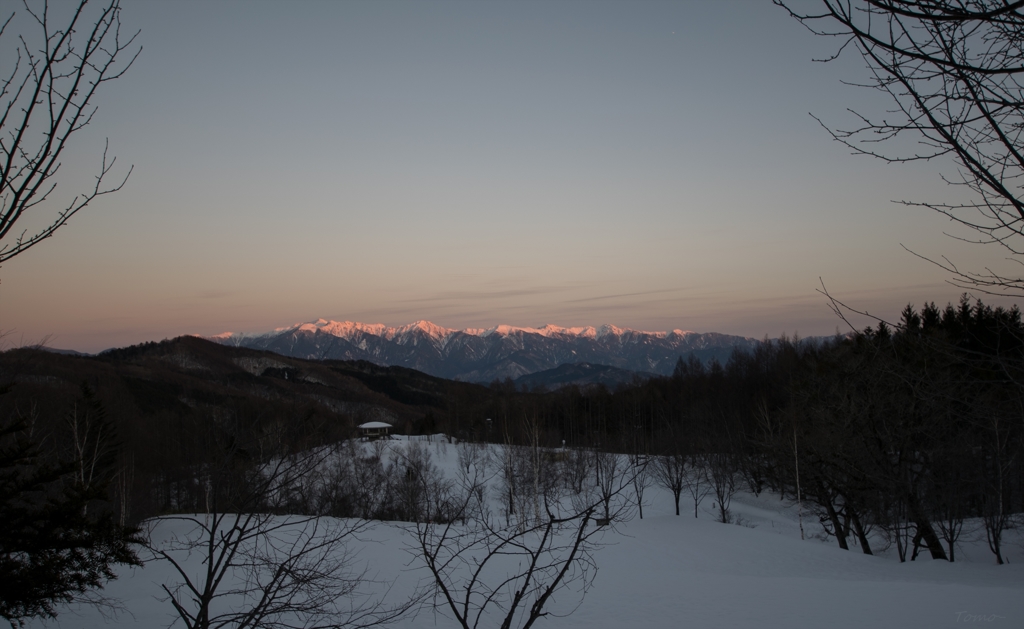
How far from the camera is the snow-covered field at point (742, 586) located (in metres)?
12.9

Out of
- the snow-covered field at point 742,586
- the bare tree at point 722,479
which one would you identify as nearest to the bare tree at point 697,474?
the bare tree at point 722,479

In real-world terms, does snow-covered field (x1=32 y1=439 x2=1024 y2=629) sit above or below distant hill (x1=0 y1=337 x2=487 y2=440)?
below

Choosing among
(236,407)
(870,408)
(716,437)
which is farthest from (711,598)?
(716,437)

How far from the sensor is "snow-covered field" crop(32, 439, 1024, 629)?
12891 mm

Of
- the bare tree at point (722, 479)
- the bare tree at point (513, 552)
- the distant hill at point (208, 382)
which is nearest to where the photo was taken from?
the bare tree at point (513, 552)

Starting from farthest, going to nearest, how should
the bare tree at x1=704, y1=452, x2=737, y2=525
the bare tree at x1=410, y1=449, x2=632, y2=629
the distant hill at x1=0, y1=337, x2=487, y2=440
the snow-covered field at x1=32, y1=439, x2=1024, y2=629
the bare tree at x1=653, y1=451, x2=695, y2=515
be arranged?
the distant hill at x1=0, y1=337, x2=487, y2=440
the bare tree at x1=653, y1=451, x2=695, y2=515
the bare tree at x1=704, y1=452, x2=737, y2=525
the snow-covered field at x1=32, y1=439, x2=1024, y2=629
the bare tree at x1=410, y1=449, x2=632, y2=629

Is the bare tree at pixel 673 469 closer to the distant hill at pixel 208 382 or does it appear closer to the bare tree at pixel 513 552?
the bare tree at pixel 513 552

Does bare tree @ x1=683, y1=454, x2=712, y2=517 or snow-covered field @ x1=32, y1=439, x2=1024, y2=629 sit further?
bare tree @ x1=683, y1=454, x2=712, y2=517

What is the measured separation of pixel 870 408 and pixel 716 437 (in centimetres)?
2274

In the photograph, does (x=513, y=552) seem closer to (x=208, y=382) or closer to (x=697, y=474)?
(x=697, y=474)

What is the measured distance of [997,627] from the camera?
1080 cm

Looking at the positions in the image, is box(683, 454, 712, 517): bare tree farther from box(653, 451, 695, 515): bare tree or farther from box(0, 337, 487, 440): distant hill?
box(0, 337, 487, 440): distant hill

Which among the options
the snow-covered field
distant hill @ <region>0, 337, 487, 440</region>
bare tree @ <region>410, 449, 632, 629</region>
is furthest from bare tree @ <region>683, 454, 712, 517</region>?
distant hill @ <region>0, 337, 487, 440</region>

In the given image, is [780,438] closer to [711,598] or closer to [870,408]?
[870,408]
